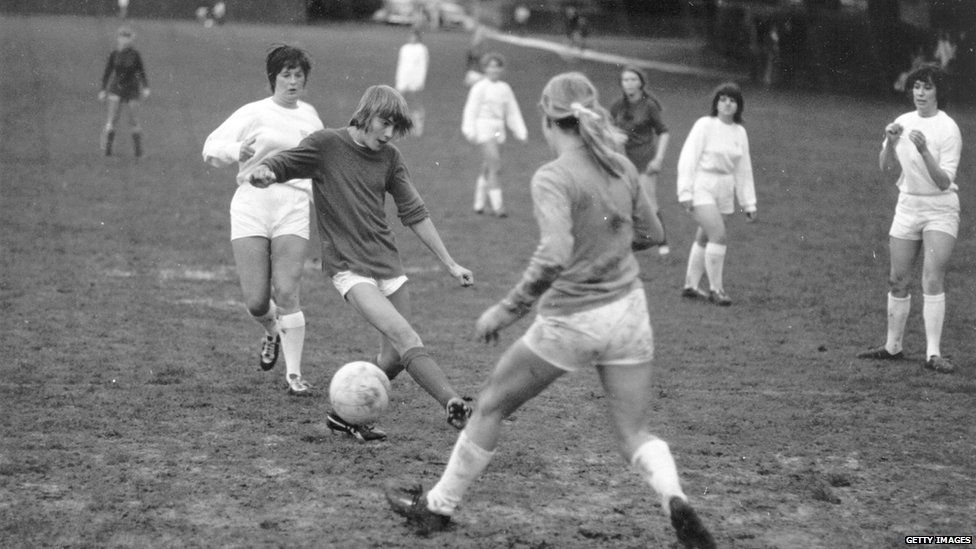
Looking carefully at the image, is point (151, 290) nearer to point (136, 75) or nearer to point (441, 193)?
point (441, 193)

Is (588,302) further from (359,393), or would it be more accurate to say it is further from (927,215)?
(927,215)

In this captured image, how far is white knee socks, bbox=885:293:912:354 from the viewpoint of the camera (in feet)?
32.4

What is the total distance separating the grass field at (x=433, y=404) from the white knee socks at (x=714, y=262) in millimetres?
316

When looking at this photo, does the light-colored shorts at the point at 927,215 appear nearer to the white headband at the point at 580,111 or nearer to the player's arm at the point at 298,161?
the player's arm at the point at 298,161

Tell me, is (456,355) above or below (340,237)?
below

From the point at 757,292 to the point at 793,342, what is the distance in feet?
7.70

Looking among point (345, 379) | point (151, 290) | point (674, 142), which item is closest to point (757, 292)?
point (151, 290)

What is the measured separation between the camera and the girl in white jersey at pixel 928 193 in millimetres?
9336

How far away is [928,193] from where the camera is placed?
31.1ft

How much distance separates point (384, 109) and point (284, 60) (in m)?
1.31

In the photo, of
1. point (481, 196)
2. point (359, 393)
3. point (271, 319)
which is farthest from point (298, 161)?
point (481, 196)

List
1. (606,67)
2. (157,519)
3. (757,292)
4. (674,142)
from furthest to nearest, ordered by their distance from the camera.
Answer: (606,67), (674,142), (757,292), (157,519)

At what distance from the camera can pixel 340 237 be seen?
720 cm

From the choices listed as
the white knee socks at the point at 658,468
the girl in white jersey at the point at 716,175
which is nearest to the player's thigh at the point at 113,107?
the girl in white jersey at the point at 716,175
